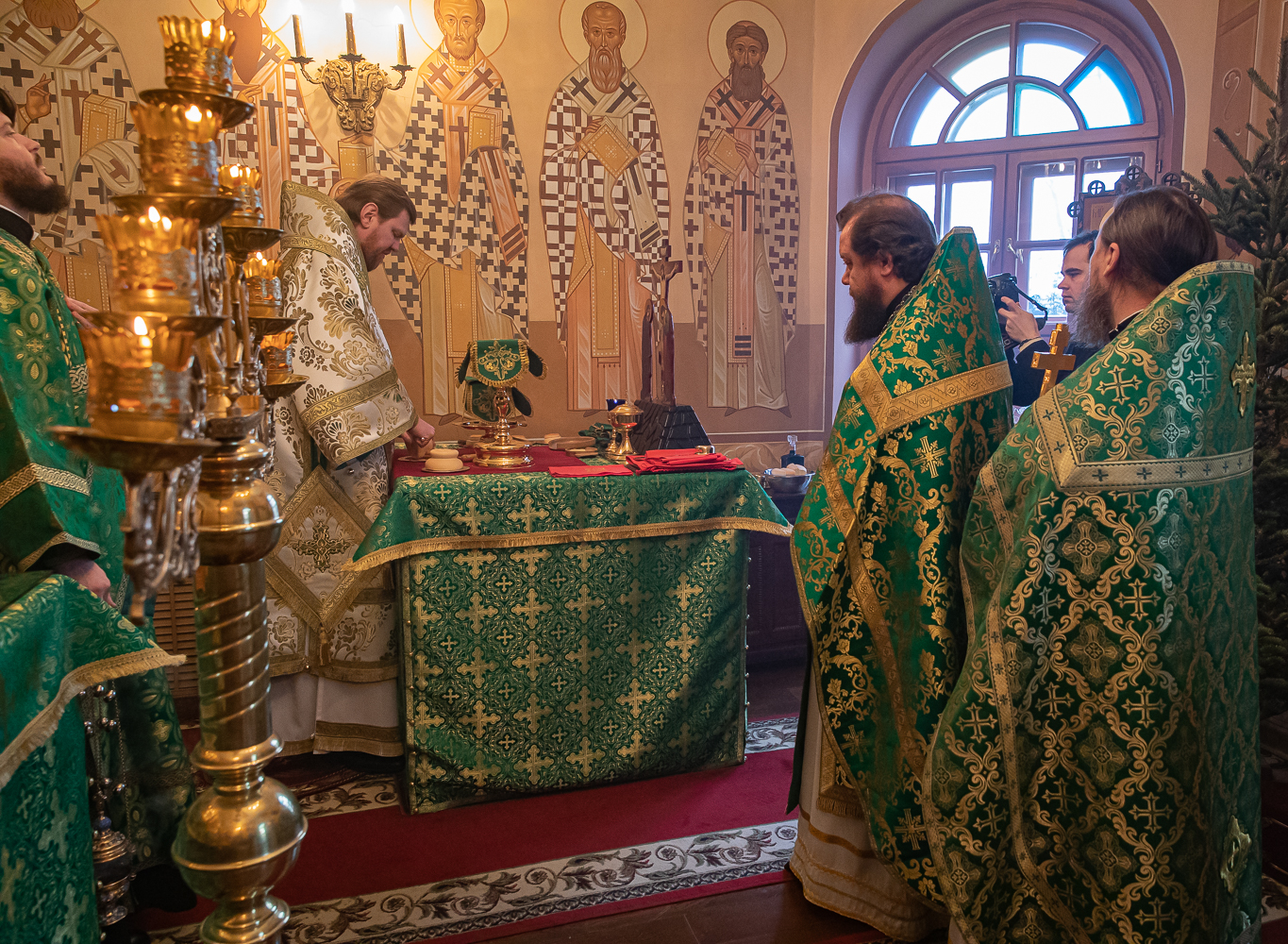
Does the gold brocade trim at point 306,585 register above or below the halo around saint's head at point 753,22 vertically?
below

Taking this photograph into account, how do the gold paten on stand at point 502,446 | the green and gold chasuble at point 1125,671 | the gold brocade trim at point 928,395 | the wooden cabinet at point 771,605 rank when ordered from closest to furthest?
the green and gold chasuble at point 1125,671
the gold brocade trim at point 928,395
the gold paten on stand at point 502,446
the wooden cabinet at point 771,605

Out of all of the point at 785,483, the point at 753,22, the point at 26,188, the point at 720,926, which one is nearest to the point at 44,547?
the point at 26,188

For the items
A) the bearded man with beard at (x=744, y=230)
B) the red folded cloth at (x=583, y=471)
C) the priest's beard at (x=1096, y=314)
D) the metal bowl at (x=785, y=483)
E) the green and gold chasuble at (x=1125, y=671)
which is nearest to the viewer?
the green and gold chasuble at (x=1125, y=671)

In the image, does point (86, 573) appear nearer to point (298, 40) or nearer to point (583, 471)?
point (583, 471)

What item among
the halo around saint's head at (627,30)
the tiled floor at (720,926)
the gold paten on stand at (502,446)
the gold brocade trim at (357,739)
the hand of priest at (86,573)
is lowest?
the tiled floor at (720,926)

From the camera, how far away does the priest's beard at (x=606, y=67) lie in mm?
4668

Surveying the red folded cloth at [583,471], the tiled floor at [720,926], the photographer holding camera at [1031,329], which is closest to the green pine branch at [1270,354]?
the photographer holding camera at [1031,329]

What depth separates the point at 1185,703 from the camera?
1.89 metres

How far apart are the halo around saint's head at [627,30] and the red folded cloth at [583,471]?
2498 millimetres

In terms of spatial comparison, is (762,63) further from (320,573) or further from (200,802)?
(200,802)

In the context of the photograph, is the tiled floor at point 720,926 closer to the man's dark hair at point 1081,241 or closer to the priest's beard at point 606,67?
the man's dark hair at point 1081,241

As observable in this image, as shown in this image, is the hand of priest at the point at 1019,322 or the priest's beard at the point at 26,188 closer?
the priest's beard at the point at 26,188

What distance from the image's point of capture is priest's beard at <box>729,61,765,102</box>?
4973 mm

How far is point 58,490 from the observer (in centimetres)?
198
